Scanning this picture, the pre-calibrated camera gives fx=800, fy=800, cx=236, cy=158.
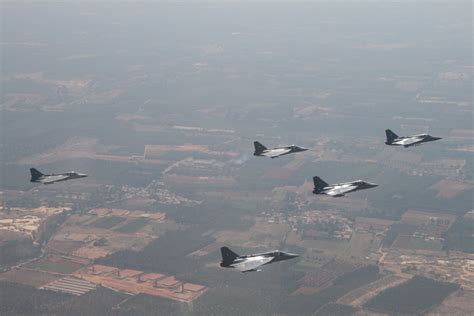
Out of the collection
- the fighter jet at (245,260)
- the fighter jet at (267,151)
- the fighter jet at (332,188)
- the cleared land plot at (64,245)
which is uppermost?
the fighter jet at (267,151)

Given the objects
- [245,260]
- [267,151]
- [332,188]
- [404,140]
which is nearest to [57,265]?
[267,151]

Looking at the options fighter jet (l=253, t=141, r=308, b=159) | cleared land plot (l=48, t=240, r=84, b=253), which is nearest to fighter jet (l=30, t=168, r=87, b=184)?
fighter jet (l=253, t=141, r=308, b=159)

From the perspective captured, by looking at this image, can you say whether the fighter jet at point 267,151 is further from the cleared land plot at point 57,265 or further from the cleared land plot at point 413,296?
the cleared land plot at point 57,265

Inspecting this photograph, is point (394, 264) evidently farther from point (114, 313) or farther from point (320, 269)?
point (114, 313)

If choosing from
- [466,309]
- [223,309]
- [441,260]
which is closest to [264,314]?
[223,309]

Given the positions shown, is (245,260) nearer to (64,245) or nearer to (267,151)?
(267,151)

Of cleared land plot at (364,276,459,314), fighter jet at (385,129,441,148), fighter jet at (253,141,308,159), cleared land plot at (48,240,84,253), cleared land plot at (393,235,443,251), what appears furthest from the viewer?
cleared land plot at (48,240,84,253)

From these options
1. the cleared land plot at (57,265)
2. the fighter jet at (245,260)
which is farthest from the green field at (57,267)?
the fighter jet at (245,260)

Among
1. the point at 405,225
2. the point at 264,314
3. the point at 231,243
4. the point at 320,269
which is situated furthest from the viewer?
the point at 405,225

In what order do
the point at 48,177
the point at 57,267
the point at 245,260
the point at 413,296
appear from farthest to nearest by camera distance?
the point at 57,267, the point at 413,296, the point at 48,177, the point at 245,260

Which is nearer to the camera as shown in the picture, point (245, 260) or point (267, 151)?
point (245, 260)

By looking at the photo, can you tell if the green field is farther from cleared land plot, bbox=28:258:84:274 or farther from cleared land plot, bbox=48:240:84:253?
cleared land plot, bbox=48:240:84:253
